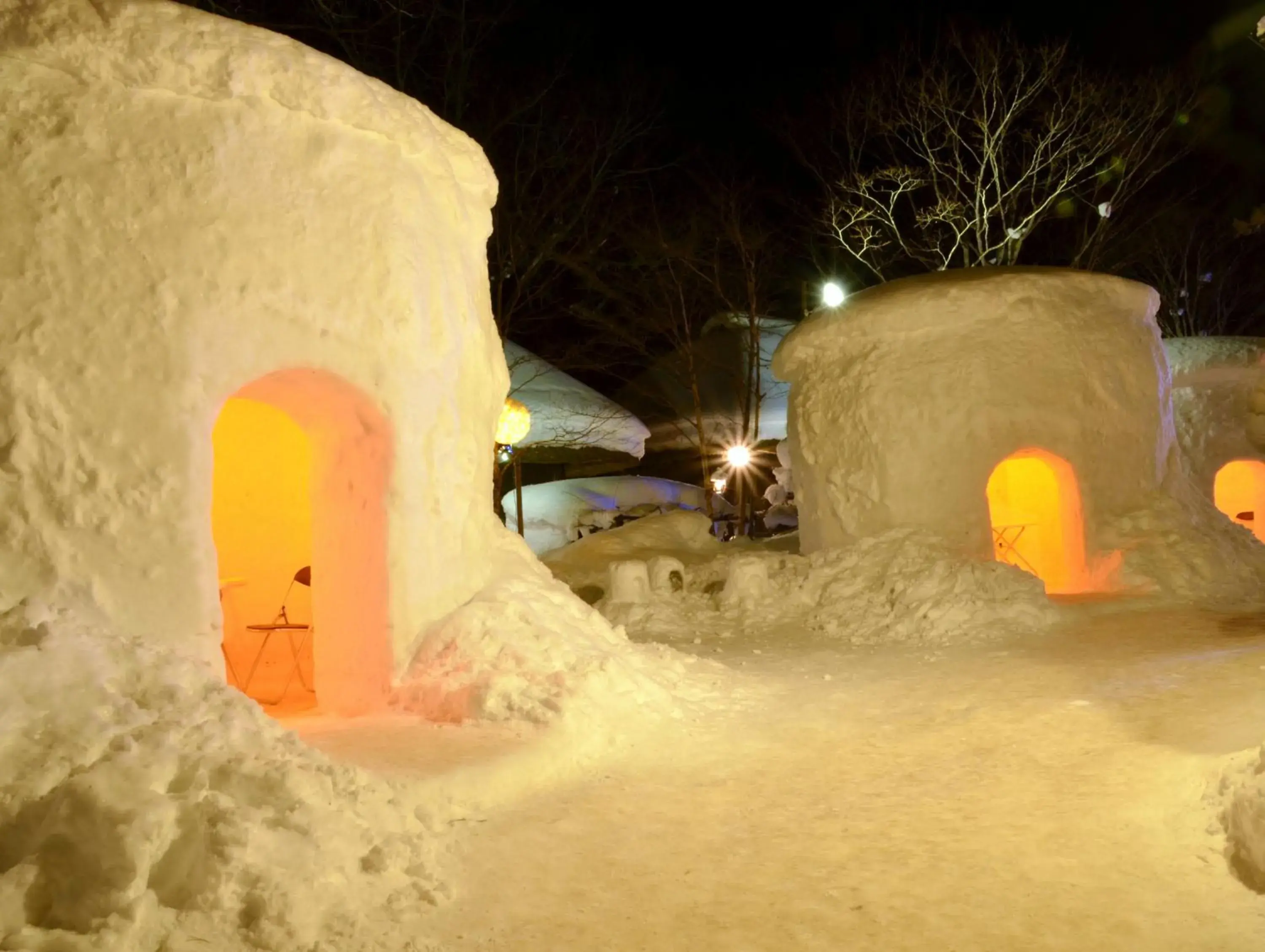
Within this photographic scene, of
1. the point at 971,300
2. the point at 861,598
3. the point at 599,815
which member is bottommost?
the point at 599,815

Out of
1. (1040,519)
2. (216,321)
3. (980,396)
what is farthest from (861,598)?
(216,321)

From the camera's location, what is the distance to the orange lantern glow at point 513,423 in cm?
1399

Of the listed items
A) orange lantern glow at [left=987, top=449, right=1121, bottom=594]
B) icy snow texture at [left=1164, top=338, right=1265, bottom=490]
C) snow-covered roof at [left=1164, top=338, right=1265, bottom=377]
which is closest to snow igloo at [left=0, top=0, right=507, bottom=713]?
orange lantern glow at [left=987, top=449, right=1121, bottom=594]

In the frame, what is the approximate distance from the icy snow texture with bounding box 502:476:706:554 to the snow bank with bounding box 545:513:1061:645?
8553 millimetres

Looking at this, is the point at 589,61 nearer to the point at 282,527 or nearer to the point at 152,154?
the point at 282,527

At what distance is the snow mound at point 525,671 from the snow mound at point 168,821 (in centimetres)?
163

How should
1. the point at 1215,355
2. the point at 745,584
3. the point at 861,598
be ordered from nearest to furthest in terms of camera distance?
the point at 861,598, the point at 745,584, the point at 1215,355

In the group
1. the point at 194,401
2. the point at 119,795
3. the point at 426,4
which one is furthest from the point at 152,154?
the point at 426,4

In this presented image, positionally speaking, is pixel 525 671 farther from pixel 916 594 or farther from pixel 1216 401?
pixel 1216 401

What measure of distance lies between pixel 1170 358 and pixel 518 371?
12.4m

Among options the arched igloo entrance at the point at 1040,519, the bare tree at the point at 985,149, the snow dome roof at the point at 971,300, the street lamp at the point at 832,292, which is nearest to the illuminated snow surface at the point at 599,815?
the arched igloo entrance at the point at 1040,519

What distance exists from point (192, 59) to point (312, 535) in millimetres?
3347

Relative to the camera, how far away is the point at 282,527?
28.3 feet

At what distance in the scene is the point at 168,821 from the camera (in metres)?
3.42
